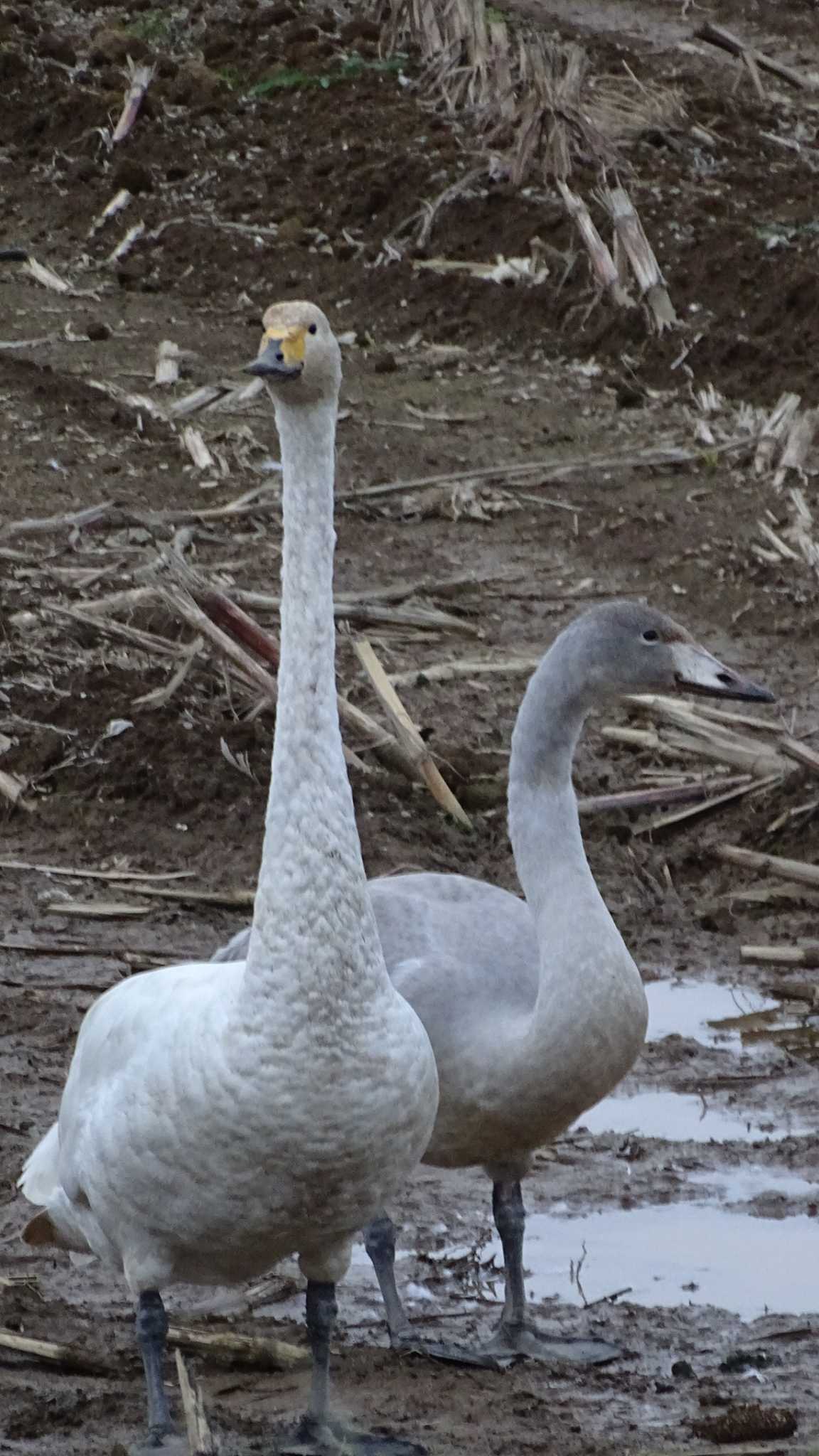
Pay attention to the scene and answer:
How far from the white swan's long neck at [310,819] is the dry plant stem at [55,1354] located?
1167mm

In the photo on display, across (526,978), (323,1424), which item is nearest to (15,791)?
(526,978)

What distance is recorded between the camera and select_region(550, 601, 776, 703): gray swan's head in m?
5.73

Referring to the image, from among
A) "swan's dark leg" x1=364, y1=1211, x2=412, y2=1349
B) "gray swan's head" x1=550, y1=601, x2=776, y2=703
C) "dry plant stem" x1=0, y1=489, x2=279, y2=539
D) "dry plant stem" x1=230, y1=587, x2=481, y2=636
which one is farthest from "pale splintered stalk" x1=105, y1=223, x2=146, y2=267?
"swan's dark leg" x1=364, y1=1211, x2=412, y2=1349

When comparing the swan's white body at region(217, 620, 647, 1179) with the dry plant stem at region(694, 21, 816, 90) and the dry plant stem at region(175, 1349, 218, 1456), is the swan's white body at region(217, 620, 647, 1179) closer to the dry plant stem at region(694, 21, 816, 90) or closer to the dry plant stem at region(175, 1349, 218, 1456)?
the dry plant stem at region(175, 1349, 218, 1456)

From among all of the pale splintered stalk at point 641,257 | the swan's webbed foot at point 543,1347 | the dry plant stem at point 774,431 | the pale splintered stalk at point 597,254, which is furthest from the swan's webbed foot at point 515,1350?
the pale splintered stalk at point 597,254

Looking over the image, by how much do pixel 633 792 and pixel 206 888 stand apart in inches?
60.5

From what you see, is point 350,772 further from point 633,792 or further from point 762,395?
point 762,395

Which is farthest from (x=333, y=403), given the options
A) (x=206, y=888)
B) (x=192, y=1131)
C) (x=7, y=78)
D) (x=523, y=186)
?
(x=7, y=78)

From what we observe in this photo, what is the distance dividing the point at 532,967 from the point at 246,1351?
1.15m

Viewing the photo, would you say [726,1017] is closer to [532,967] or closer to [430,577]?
[532,967]

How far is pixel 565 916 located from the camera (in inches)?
209

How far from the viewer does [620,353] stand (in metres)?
12.2

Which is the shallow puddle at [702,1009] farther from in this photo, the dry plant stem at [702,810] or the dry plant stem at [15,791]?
the dry plant stem at [15,791]

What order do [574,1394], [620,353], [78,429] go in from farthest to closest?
[620,353]
[78,429]
[574,1394]
